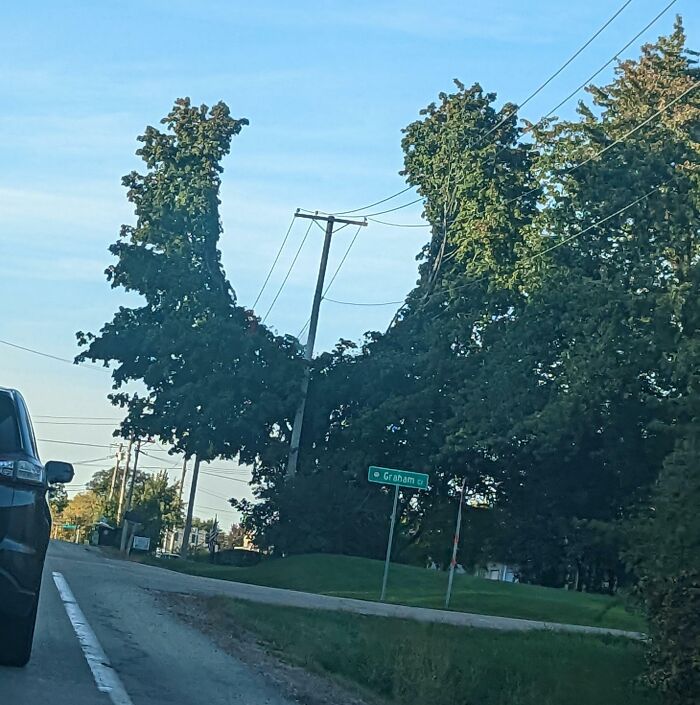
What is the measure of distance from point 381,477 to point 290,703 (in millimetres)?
20083

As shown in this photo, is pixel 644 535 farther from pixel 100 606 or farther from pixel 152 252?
pixel 152 252

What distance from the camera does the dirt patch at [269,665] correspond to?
11117 mm

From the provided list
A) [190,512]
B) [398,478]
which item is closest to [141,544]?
[190,512]

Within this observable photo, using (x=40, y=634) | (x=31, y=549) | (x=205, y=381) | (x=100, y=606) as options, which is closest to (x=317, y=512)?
(x=205, y=381)

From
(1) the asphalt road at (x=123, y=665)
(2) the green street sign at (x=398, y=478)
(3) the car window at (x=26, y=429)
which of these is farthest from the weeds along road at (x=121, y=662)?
(2) the green street sign at (x=398, y=478)

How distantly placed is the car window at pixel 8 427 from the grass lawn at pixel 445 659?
5.03m

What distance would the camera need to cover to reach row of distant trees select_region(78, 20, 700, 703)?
40281mm

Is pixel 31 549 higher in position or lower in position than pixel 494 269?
lower

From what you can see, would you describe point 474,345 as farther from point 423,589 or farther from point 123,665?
point 123,665

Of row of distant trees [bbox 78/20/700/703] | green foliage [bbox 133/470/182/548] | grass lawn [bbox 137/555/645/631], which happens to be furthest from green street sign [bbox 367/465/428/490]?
green foliage [bbox 133/470/182/548]

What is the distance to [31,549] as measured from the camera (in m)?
8.99

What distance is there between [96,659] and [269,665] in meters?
2.30

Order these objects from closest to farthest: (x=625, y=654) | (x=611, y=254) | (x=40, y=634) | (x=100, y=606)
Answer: (x=40, y=634), (x=100, y=606), (x=625, y=654), (x=611, y=254)

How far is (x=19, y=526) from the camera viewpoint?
8898 mm
